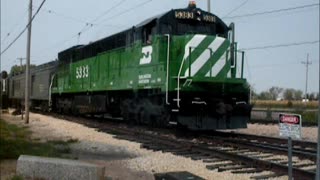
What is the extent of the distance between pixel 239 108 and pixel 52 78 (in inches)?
804

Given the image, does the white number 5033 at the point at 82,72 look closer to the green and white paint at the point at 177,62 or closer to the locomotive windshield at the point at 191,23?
the green and white paint at the point at 177,62

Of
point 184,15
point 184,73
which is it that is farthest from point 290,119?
point 184,15

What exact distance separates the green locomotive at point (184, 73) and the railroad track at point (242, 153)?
2.58 ft

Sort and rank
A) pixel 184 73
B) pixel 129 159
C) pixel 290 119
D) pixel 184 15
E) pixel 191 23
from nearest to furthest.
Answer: pixel 290 119
pixel 129 159
pixel 184 73
pixel 184 15
pixel 191 23

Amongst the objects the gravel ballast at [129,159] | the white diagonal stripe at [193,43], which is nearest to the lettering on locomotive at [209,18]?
the white diagonal stripe at [193,43]

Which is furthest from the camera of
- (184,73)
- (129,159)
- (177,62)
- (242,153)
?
(177,62)

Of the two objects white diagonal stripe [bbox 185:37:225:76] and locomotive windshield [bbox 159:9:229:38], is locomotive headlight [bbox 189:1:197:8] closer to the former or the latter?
locomotive windshield [bbox 159:9:229:38]

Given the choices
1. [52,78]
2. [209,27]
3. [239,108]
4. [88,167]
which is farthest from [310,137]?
[52,78]

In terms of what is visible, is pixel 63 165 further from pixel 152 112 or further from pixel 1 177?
pixel 152 112

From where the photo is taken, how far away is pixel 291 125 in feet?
22.0

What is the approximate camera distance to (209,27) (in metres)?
17.2

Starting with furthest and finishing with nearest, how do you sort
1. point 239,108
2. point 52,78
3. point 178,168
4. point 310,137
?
point 52,78 < point 310,137 < point 239,108 < point 178,168

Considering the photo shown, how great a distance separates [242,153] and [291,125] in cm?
571

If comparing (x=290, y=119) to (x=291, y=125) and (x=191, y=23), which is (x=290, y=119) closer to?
(x=291, y=125)
